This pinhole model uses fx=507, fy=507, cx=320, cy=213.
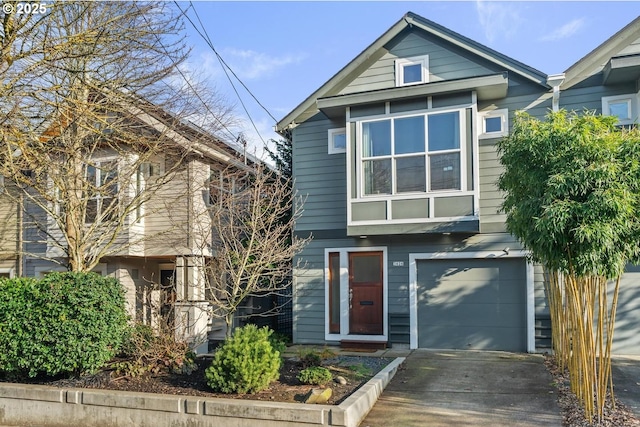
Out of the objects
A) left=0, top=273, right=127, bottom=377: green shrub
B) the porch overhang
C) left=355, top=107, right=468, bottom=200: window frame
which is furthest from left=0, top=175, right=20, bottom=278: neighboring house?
left=355, top=107, right=468, bottom=200: window frame

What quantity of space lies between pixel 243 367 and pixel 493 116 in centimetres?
731

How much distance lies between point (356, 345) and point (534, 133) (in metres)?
6.39

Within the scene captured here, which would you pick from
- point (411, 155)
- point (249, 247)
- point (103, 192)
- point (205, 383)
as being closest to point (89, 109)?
point (103, 192)

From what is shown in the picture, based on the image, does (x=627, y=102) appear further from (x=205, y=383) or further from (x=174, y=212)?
(x=174, y=212)

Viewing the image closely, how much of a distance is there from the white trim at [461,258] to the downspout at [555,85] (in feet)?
9.81

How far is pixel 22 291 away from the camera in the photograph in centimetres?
732

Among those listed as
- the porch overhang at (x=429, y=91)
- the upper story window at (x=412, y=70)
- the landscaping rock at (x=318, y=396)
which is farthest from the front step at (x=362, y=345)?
the upper story window at (x=412, y=70)

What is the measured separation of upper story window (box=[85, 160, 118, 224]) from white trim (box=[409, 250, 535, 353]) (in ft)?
20.8

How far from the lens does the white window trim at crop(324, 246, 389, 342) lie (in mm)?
10812

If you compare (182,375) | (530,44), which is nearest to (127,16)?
(182,375)

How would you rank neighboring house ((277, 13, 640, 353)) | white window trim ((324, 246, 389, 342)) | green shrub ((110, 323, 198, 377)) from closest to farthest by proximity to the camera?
green shrub ((110, 323, 198, 377))
neighboring house ((277, 13, 640, 353))
white window trim ((324, 246, 389, 342))

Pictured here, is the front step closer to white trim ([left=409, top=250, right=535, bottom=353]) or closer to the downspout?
white trim ([left=409, top=250, right=535, bottom=353])

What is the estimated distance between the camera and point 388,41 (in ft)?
36.6

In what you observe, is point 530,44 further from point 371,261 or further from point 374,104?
point 371,261
